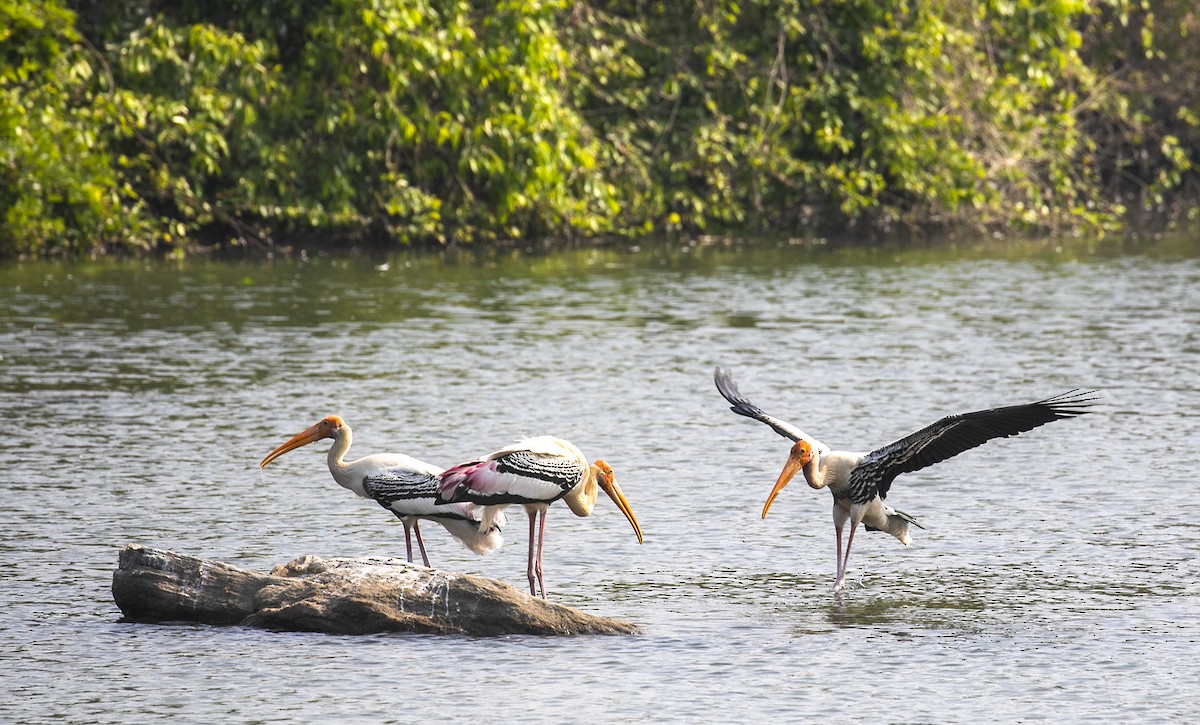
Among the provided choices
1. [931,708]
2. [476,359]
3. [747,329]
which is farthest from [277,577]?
[747,329]

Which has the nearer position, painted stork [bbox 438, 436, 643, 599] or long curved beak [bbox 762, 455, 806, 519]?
painted stork [bbox 438, 436, 643, 599]

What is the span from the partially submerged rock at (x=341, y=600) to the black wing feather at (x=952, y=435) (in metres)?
1.51

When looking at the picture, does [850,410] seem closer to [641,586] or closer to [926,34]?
[641,586]

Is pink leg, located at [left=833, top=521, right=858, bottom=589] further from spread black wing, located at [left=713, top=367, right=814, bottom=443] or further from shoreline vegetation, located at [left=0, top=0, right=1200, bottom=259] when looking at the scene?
shoreline vegetation, located at [left=0, top=0, right=1200, bottom=259]

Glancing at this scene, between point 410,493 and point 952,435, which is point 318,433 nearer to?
point 410,493

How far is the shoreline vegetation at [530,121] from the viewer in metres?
23.2

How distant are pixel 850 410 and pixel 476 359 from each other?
141 inches

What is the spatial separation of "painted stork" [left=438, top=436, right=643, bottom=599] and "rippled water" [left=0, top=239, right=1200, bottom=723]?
1.39 ft

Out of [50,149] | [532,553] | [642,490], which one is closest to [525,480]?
[532,553]

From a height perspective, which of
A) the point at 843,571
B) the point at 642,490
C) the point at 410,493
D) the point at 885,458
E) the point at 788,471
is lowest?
the point at 642,490

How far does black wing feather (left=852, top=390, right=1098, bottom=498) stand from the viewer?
8.02 metres

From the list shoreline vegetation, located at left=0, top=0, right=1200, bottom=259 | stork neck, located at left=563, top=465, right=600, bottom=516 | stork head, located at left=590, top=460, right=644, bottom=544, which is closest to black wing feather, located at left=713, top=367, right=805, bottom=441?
stork head, located at left=590, top=460, right=644, bottom=544

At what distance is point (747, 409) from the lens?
9.27 meters

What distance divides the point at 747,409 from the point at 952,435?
1.23 meters
